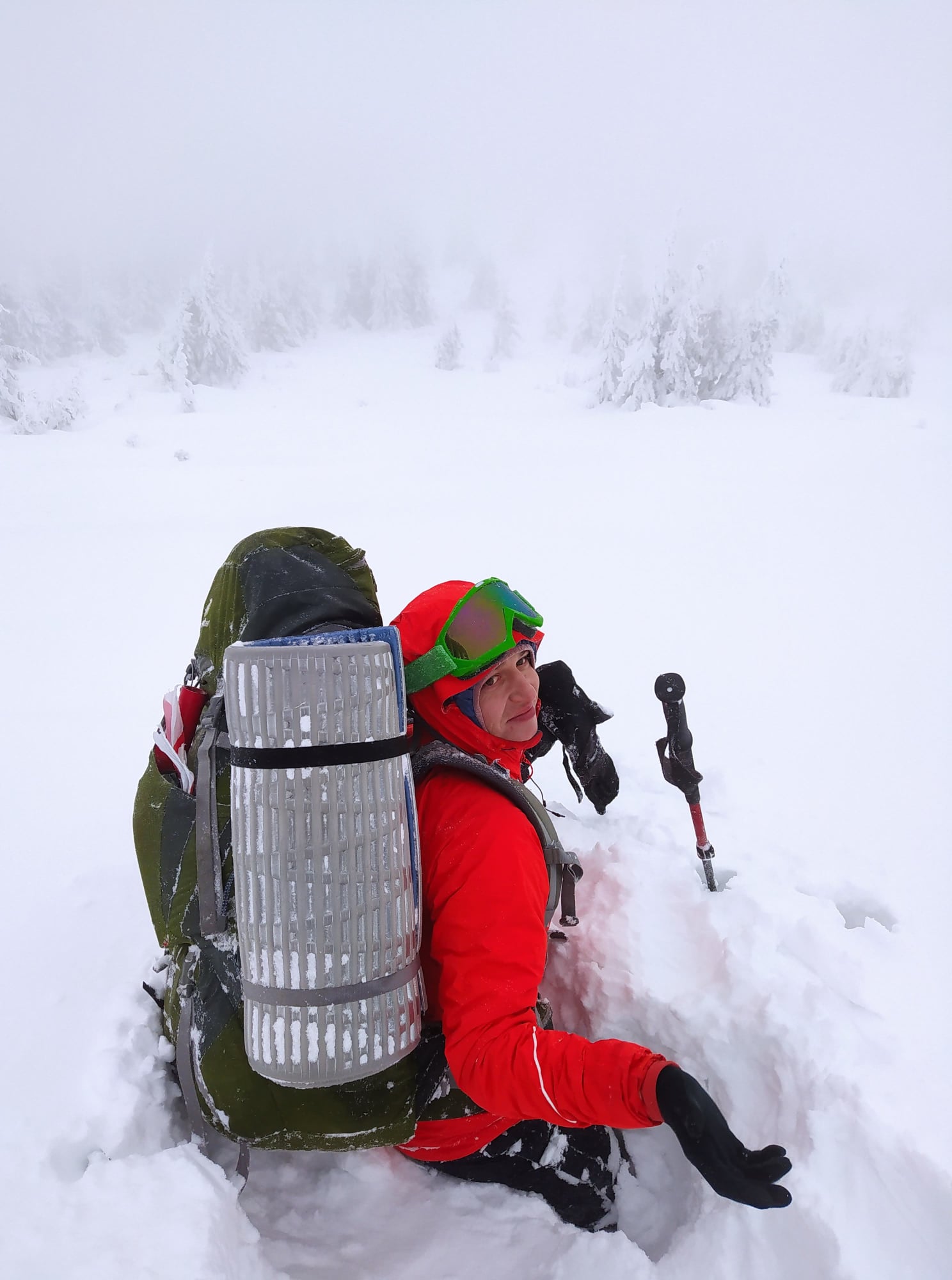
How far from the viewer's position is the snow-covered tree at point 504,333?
1328 inches

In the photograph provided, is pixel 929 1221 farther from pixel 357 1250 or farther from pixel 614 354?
pixel 614 354

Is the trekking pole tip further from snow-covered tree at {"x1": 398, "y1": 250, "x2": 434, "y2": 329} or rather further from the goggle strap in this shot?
snow-covered tree at {"x1": 398, "y1": 250, "x2": 434, "y2": 329}

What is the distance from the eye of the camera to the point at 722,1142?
1320 mm

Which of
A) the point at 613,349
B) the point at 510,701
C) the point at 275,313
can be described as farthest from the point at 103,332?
the point at 510,701

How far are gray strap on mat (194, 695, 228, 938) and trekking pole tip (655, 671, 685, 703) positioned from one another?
2.00 m

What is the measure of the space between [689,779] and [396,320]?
1731 inches

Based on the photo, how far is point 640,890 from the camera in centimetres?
288

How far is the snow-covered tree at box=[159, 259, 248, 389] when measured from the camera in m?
26.9

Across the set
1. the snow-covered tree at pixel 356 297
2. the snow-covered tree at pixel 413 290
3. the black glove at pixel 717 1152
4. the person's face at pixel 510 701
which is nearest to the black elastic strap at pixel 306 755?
the person's face at pixel 510 701

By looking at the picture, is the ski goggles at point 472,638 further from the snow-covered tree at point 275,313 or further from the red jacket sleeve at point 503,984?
the snow-covered tree at point 275,313

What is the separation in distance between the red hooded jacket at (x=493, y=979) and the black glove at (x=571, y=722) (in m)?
1.27

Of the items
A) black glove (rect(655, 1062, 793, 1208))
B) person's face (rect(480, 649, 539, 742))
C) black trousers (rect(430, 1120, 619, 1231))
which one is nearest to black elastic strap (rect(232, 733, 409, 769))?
person's face (rect(480, 649, 539, 742))

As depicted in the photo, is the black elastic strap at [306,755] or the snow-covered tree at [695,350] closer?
the black elastic strap at [306,755]

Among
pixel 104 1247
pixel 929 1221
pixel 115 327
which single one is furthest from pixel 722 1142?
pixel 115 327
